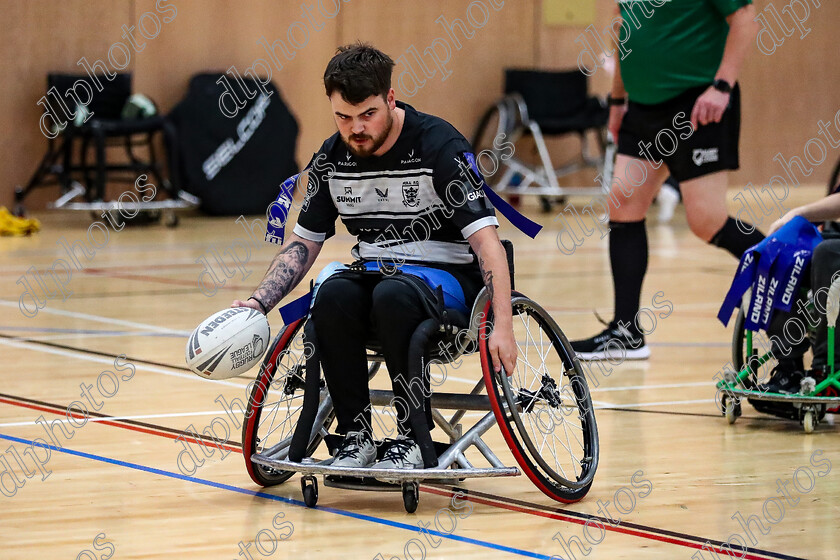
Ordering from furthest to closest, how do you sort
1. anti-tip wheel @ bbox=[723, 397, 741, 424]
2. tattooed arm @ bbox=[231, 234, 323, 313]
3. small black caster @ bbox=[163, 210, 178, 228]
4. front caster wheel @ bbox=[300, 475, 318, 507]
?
small black caster @ bbox=[163, 210, 178, 228], anti-tip wheel @ bbox=[723, 397, 741, 424], tattooed arm @ bbox=[231, 234, 323, 313], front caster wheel @ bbox=[300, 475, 318, 507]

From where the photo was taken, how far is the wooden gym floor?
271 centimetres

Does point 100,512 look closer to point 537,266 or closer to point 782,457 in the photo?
point 782,457

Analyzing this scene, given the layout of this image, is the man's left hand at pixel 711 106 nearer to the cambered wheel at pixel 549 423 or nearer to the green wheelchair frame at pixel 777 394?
the green wheelchair frame at pixel 777 394

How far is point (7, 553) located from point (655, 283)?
5.36m

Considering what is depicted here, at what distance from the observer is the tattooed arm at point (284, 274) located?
3133 mm

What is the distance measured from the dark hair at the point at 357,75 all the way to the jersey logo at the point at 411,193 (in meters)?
0.22

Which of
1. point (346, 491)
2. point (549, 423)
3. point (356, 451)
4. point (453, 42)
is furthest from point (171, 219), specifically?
point (356, 451)

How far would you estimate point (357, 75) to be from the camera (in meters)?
2.93

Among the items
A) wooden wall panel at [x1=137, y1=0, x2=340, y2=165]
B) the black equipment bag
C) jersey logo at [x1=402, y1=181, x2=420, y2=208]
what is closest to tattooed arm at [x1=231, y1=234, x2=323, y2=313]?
jersey logo at [x1=402, y1=181, x2=420, y2=208]

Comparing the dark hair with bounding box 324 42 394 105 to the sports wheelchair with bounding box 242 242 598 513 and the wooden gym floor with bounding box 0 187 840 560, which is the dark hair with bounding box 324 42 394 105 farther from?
the wooden gym floor with bounding box 0 187 840 560

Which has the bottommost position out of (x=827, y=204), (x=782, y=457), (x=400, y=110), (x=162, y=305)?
(x=162, y=305)

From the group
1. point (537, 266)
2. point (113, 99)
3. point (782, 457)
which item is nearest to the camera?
point (782, 457)

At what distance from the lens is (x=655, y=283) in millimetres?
7445

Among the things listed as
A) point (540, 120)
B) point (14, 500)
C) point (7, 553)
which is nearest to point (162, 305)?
point (14, 500)
